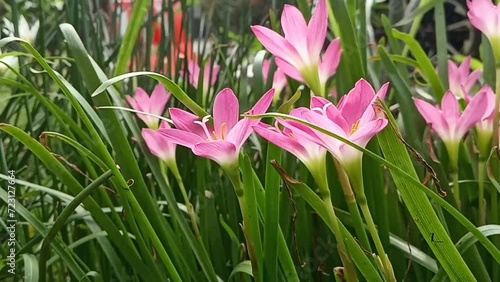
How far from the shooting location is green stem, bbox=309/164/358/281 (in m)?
0.25

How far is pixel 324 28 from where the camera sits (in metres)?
0.30

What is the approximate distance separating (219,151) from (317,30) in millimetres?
88

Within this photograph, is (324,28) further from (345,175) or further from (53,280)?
(53,280)

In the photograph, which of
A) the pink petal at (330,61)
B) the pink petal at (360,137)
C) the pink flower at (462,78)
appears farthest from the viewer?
the pink flower at (462,78)

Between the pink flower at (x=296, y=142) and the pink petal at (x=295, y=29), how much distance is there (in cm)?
6

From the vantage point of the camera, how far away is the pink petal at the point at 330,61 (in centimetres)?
33

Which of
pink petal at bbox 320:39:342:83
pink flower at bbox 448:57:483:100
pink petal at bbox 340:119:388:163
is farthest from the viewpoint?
pink flower at bbox 448:57:483:100

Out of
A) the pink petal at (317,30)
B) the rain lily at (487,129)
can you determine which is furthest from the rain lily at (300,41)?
the rain lily at (487,129)

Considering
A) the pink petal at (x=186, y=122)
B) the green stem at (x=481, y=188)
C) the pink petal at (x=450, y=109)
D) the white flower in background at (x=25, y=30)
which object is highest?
the white flower in background at (x=25, y=30)

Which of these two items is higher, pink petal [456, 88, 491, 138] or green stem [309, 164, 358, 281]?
pink petal [456, 88, 491, 138]

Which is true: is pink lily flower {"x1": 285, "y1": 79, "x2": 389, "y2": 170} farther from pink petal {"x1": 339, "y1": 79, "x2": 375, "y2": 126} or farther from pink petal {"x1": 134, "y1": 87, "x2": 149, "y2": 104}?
pink petal {"x1": 134, "y1": 87, "x2": 149, "y2": 104}

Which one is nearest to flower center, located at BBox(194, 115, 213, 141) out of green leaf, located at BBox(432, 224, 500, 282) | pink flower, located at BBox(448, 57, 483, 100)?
green leaf, located at BBox(432, 224, 500, 282)

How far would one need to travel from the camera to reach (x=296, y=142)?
25cm

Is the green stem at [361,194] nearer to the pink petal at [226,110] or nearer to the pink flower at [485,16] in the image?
the pink petal at [226,110]
